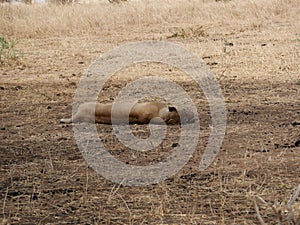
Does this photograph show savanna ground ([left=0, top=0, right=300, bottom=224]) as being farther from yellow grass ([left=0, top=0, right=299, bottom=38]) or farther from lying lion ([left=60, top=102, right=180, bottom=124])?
yellow grass ([left=0, top=0, right=299, bottom=38])

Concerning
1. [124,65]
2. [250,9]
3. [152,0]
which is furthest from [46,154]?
[152,0]

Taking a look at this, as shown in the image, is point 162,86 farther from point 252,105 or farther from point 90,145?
point 90,145

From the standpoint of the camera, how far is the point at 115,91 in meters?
7.23

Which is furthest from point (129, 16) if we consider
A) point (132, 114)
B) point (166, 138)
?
point (166, 138)

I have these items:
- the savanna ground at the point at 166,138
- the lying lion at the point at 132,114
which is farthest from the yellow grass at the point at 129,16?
the lying lion at the point at 132,114

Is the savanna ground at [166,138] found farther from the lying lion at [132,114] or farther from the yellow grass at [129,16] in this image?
the yellow grass at [129,16]

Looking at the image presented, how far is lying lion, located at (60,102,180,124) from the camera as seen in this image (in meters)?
5.25

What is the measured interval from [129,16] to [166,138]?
10.1m

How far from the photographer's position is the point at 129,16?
14.7 m

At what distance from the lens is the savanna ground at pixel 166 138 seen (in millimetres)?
3395

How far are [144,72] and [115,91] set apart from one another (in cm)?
115

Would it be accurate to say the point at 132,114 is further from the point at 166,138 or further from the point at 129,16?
the point at 129,16

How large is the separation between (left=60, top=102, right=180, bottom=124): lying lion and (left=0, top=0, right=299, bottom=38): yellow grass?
8.19 meters

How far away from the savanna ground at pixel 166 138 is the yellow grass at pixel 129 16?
69cm
